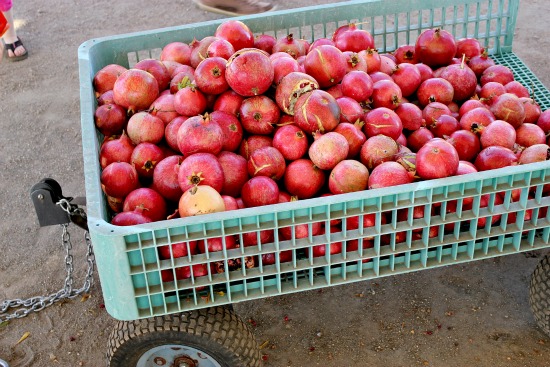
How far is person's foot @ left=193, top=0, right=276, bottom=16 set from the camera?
5613 mm

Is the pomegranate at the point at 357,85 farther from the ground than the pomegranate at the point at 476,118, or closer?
farther from the ground

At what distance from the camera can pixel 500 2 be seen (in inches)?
123

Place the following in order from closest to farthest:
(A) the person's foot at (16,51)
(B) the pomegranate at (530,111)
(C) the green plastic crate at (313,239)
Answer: (C) the green plastic crate at (313,239)
(B) the pomegranate at (530,111)
(A) the person's foot at (16,51)

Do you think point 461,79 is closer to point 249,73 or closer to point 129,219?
point 249,73

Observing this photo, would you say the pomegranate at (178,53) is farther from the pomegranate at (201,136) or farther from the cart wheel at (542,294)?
the cart wheel at (542,294)

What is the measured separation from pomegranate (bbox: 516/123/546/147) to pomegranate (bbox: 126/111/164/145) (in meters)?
1.35

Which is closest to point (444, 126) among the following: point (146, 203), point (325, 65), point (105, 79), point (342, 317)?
point (325, 65)

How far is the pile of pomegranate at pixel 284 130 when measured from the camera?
6.96 ft

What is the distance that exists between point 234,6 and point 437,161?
13.1 feet

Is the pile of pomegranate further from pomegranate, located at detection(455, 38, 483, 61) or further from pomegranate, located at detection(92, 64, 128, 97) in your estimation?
pomegranate, located at detection(455, 38, 483, 61)

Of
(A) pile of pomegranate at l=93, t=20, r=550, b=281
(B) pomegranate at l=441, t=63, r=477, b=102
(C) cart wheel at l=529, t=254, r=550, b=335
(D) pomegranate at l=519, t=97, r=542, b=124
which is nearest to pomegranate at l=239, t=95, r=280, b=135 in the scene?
(A) pile of pomegranate at l=93, t=20, r=550, b=281

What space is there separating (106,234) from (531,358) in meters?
1.75

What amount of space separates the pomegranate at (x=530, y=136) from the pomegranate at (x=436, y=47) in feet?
1.92

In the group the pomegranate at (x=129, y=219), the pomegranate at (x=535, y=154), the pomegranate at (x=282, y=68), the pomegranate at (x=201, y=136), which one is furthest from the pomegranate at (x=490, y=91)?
the pomegranate at (x=129, y=219)
